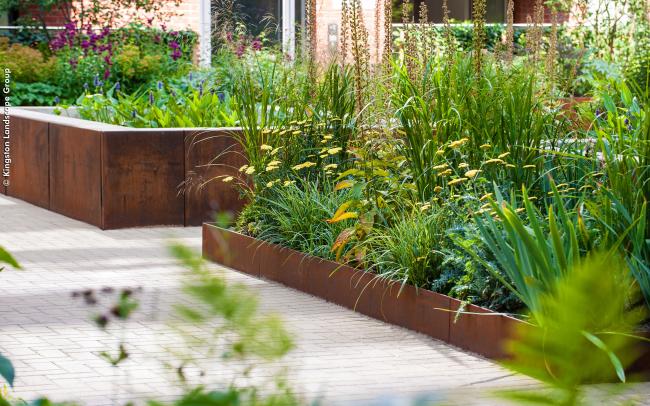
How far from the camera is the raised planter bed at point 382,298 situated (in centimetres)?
561

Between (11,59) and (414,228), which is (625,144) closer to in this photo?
(414,228)

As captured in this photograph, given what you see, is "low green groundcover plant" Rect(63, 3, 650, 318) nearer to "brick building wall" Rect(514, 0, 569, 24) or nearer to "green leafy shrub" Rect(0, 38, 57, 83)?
"green leafy shrub" Rect(0, 38, 57, 83)

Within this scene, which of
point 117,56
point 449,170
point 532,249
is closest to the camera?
point 532,249

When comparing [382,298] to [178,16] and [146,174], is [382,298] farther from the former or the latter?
[178,16]

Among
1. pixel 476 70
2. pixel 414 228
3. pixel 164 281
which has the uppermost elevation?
pixel 476 70

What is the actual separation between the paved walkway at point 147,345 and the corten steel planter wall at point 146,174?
124cm

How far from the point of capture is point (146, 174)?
10.1m

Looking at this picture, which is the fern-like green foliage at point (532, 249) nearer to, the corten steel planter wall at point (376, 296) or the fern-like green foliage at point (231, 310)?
the corten steel planter wall at point (376, 296)

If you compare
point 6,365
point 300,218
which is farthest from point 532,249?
point 6,365

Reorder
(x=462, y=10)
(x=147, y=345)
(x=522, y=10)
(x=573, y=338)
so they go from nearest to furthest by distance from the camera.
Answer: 1. (x=573, y=338)
2. (x=147, y=345)
3. (x=522, y=10)
4. (x=462, y=10)

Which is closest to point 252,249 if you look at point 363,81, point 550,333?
point 363,81

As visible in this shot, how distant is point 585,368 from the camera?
0.72 metres

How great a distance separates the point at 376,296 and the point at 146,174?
408 centimetres

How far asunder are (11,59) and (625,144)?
37.3 ft
